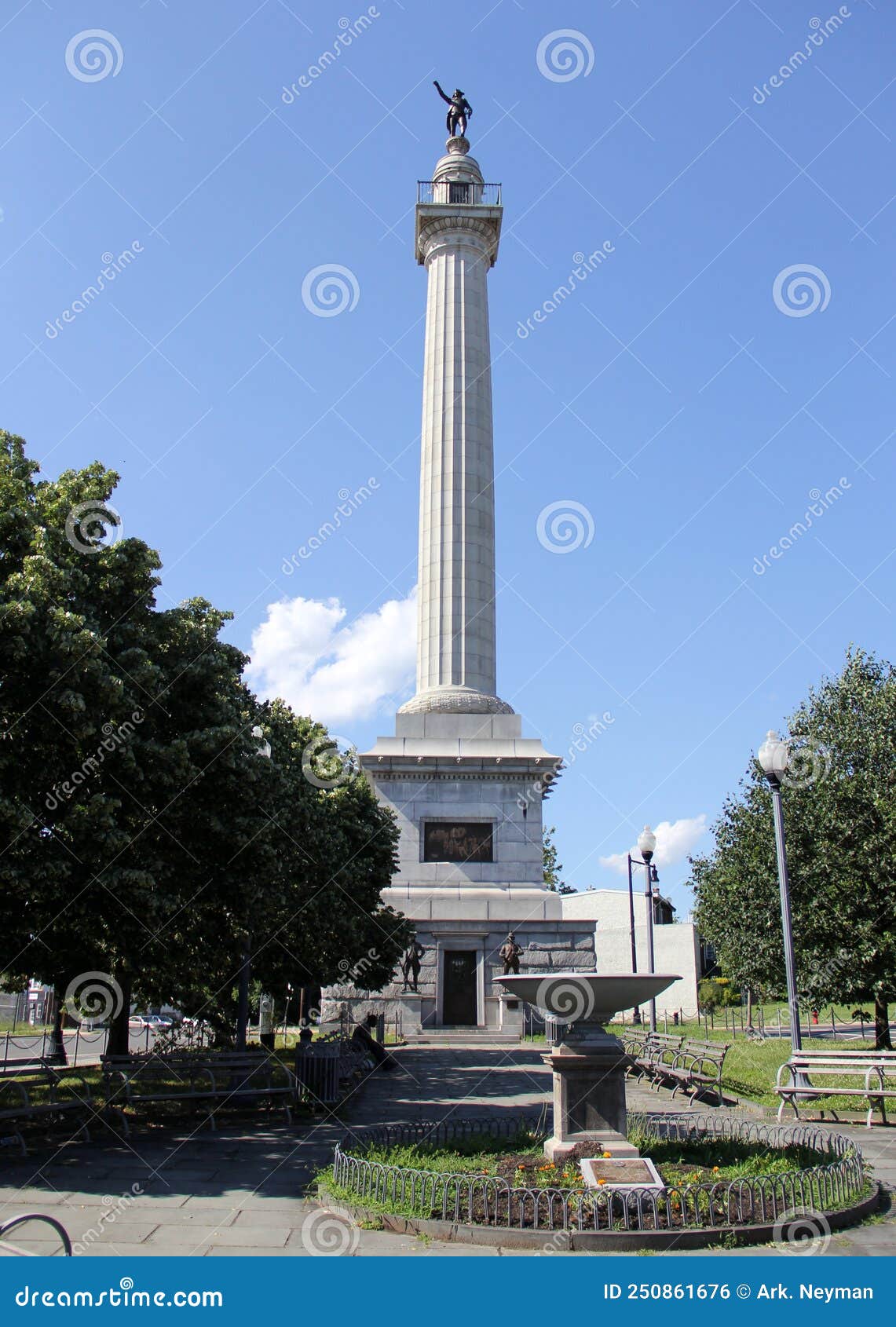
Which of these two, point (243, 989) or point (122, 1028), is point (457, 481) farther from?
Answer: point (122, 1028)

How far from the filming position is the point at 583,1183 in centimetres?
811

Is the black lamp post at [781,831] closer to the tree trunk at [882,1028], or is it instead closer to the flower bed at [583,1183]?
the flower bed at [583,1183]

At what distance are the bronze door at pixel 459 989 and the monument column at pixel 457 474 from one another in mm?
7382

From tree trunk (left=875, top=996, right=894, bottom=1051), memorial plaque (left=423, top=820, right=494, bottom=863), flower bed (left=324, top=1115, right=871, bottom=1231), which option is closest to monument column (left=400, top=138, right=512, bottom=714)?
memorial plaque (left=423, top=820, right=494, bottom=863)

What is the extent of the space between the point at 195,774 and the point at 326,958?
10.8 meters

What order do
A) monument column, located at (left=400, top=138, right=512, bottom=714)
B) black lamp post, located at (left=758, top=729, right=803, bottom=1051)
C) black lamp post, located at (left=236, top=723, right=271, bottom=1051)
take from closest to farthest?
black lamp post, located at (left=758, top=729, right=803, bottom=1051), black lamp post, located at (left=236, top=723, right=271, bottom=1051), monument column, located at (left=400, top=138, right=512, bottom=714)

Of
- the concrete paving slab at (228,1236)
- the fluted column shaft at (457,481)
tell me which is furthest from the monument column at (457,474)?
the concrete paving slab at (228,1236)

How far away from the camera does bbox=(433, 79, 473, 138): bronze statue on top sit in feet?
126

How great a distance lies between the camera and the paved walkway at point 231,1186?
24.2ft

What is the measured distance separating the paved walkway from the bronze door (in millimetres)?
10545

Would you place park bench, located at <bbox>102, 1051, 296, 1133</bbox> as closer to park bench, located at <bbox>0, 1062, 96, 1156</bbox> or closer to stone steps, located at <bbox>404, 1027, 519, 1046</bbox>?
park bench, located at <bbox>0, 1062, 96, 1156</bbox>

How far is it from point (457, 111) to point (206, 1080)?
36.6m

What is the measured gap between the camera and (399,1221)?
7.68m

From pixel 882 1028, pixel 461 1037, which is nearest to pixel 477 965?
pixel 461 1037
